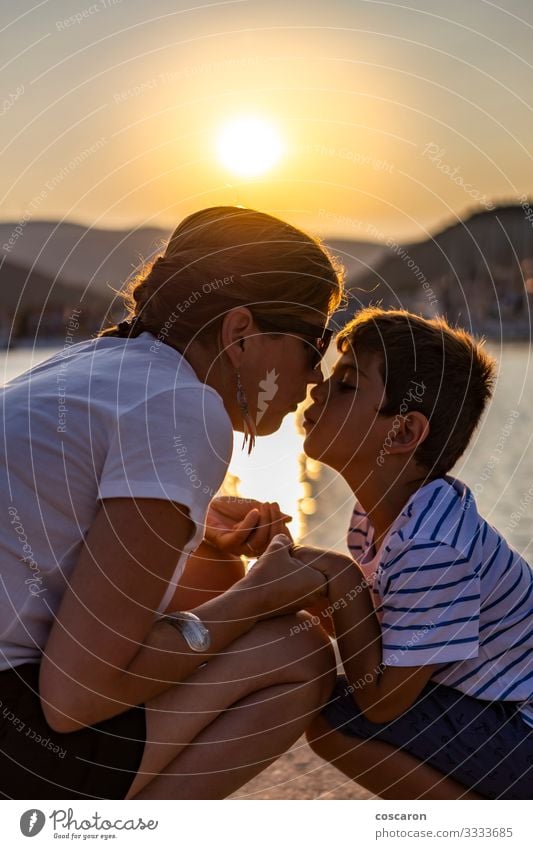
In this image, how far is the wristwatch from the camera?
1.91 meters

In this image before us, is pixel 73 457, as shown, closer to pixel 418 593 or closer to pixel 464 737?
pixel 418 593

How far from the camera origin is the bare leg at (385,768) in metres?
2.19

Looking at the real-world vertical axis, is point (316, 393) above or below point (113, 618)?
above

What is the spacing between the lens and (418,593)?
2.07 m

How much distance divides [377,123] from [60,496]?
6.02 feet

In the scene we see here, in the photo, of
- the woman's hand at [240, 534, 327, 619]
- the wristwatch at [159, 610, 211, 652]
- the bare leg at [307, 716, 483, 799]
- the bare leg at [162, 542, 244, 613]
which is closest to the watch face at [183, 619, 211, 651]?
the wristwatch at [159, 610, 211, 652]

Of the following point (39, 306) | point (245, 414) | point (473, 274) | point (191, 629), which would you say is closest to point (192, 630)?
point (191, 629)

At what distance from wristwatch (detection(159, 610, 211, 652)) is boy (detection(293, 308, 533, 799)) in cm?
32

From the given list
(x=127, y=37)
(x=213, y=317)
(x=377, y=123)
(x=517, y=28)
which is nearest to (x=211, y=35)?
(x=127, y=37)

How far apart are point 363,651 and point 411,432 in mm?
513

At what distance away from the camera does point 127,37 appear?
3133 mm

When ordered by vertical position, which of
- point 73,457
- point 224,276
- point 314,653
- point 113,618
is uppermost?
point 224,276

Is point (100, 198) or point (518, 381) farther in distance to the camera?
point (518, 381)
